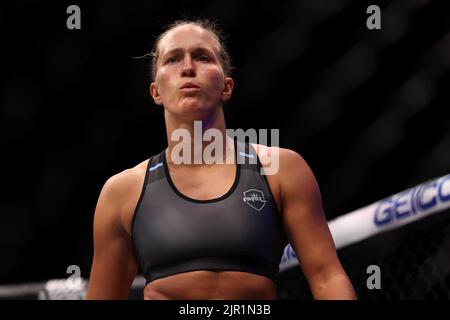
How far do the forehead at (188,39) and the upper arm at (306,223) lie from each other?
1.33 feet

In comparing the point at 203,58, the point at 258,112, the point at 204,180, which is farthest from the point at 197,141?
the point at 258,112

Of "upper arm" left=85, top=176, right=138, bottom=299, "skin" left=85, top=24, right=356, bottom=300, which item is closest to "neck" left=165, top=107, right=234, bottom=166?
"skin" left=85, top=24, right=356, bottom=300

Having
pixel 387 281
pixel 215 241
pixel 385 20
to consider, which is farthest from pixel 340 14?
pixel 215 241

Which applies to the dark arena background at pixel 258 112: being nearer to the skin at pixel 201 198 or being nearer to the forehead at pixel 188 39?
the skin at pixel 201 198

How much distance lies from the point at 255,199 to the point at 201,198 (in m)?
0.15

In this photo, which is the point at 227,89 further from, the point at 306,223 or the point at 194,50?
the point at 306,223

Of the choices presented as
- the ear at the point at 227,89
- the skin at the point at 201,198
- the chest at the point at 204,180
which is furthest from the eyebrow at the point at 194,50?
the chest at the point at 204,180

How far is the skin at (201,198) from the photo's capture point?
1752 millimetres

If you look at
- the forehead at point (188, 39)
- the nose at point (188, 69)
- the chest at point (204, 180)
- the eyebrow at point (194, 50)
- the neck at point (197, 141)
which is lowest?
the chest at point (204, 180)

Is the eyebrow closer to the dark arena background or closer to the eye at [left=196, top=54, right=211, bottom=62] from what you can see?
the eye at [left=196, top=54, right=211, bottom=62]

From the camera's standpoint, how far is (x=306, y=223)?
5.90ft

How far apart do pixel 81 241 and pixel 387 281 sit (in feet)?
5.61

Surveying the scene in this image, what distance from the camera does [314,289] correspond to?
1.76m

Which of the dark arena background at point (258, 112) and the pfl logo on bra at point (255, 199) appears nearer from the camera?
the pfl logo on bra at point (255, 199)
